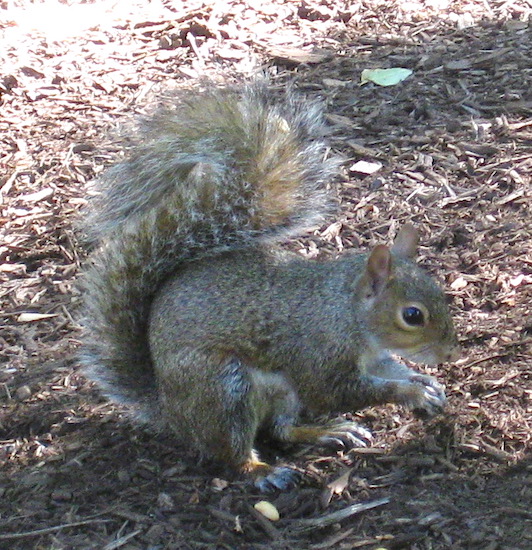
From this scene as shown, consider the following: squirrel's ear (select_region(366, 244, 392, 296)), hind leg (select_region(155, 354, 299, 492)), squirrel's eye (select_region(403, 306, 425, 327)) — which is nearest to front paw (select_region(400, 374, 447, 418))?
squirrel's eye (select_region(403, 306, 425, 327))

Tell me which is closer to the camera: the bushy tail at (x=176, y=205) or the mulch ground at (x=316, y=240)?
the mulch ground at (x=316, y=240)

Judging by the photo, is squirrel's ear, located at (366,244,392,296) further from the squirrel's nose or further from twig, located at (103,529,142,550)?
twig, located at (103,529,142,550)

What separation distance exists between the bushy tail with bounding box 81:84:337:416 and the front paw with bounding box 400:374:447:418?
27.3 inches

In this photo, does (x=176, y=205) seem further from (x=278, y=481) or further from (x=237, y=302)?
(x=278, y=481)

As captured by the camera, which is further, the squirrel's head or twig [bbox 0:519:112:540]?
the squirrel's head

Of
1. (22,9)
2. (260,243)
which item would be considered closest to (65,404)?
(260,243)

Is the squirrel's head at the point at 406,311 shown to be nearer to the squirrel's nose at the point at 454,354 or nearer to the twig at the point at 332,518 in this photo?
the squirrel's nose at the point at 454,354

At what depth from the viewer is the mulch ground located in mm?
3047

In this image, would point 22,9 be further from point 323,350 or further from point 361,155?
point 323,350

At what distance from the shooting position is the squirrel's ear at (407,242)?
11.5 feet

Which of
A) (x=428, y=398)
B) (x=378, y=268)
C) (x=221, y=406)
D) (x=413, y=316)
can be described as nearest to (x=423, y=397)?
(x=428, y=398)

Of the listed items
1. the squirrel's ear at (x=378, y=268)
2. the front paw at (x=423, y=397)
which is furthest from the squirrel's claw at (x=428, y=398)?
the squirrel's ear at (x=378, y=268)

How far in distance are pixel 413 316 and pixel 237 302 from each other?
617mm

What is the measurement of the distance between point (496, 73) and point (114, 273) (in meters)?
3.03
